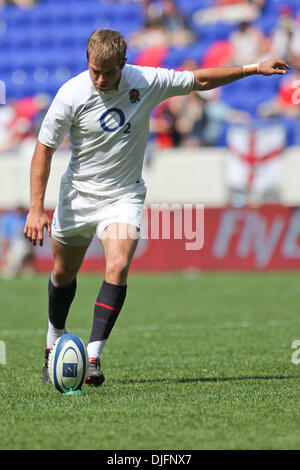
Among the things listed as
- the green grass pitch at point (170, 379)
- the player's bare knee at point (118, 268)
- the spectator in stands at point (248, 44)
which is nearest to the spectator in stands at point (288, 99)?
the spectator in stands at point (248, 44)

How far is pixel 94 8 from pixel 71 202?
1615 cm

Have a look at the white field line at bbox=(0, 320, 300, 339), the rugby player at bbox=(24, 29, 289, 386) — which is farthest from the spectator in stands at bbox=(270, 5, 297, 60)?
the rugby player at bbox=(24, 29, 289, 386)

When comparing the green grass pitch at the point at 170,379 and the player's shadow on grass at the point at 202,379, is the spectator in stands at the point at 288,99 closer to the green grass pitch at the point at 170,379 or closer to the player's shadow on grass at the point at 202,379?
the green grass pitch at the point at 170,379

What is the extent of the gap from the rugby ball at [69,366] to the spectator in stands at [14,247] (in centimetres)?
956

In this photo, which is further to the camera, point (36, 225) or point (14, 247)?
point (14, 247)

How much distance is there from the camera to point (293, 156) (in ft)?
48.4

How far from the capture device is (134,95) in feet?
17.4

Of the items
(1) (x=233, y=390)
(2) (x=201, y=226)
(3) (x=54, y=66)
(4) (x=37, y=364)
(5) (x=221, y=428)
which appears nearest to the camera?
(5) (x=221, y=428)

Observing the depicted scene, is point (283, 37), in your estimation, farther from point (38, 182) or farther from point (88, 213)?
point (38, 182)

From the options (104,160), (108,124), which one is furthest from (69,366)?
(108,124)

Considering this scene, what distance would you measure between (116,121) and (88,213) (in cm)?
60

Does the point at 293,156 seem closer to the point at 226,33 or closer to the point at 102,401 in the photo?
the point at 226,33

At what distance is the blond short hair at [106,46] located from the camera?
4.91 meters
